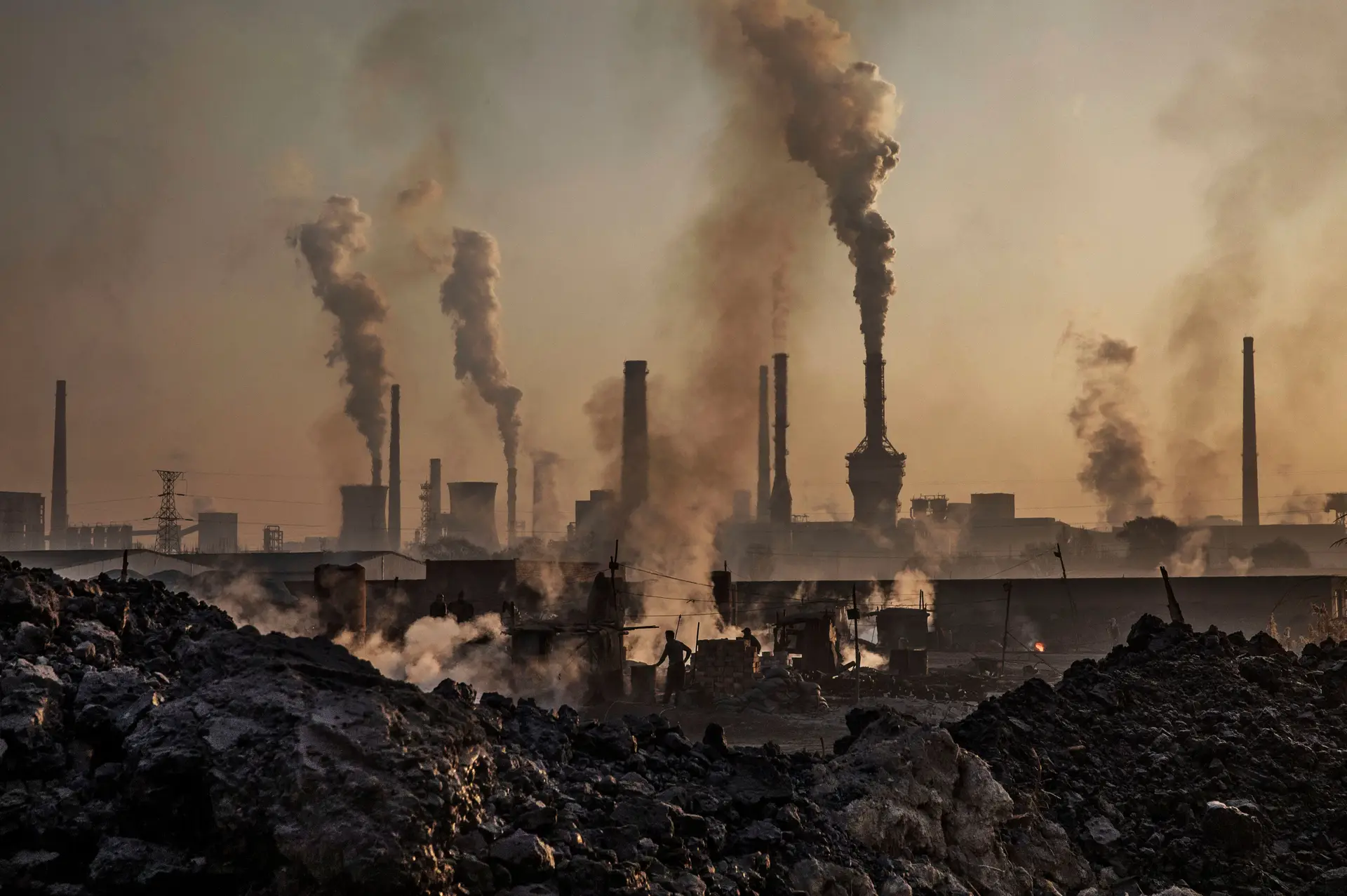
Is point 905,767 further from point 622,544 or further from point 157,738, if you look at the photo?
point 622,544

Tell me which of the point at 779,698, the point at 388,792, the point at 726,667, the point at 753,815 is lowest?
the point at 779,698

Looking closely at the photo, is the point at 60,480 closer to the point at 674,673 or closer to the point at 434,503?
the point at 434,503

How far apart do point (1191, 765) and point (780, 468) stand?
176 feet

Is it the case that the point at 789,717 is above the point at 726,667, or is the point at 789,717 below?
below

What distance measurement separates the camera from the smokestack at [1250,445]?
208ft

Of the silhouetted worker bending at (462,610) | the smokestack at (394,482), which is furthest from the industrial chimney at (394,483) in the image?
the silhouetted worker bending at (462,610)

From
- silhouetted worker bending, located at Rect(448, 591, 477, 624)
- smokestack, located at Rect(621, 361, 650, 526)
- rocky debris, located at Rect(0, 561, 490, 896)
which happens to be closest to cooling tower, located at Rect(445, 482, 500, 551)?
smokestack, located at Rect(621, 361, 650, 526)

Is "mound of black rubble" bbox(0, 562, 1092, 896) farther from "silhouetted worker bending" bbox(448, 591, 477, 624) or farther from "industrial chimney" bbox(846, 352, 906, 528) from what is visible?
"industrial chimney" bbox(846, 352, 906, 528)

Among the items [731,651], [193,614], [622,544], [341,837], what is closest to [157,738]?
[341,837]

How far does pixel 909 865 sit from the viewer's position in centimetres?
816

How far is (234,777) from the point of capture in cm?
602

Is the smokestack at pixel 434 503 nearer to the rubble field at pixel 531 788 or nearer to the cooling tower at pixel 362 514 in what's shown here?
the cooling tower at pixel 362 514

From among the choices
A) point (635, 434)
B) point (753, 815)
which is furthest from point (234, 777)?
point (635, 434)

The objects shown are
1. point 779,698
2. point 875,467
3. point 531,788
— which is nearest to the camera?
point 531,788
